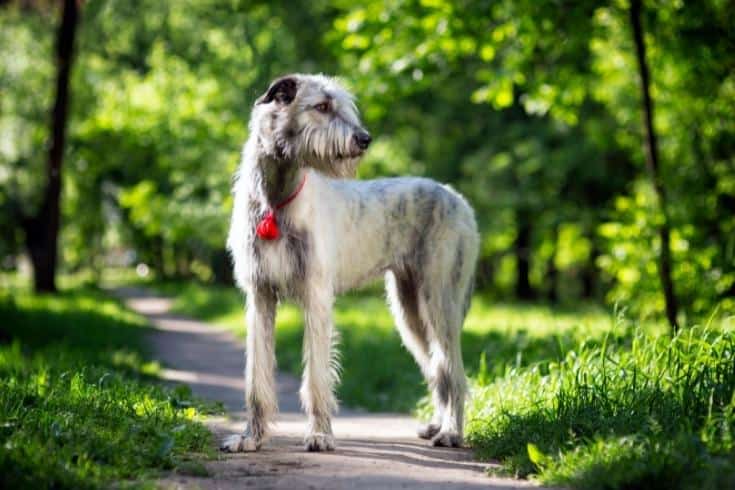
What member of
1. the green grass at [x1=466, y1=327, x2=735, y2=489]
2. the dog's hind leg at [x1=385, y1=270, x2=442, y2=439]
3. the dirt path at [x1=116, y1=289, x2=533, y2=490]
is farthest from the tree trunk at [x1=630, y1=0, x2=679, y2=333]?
the dog's hind leg at [x1=385, y1=270, x2=442, y2=439]

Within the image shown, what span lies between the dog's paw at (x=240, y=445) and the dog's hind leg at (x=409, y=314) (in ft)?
5.62

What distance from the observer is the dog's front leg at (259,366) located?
5898 millimetres

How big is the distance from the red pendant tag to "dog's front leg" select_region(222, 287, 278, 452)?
0.36 meters

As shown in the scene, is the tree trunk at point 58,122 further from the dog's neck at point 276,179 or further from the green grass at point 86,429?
the dog's neck at point 276,179

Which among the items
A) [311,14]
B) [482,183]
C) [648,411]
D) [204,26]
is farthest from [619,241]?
[204,26]

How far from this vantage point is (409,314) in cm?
721

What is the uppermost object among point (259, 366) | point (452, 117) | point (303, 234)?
point (452, 117)

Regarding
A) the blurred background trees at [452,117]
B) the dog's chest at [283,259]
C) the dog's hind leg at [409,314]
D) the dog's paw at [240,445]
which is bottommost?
the dog's paw at [240,445]

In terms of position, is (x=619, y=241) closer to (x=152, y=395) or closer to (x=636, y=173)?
(x=152, y=395)

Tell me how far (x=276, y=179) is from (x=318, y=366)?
1.23 metres

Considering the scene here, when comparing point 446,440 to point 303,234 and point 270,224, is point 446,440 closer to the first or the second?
point 303,234

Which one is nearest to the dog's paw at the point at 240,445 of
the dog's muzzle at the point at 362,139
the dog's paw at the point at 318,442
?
the dog's paw at the point at 318,442

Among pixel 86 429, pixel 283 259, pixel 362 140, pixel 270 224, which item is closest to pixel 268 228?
pixel 270 224

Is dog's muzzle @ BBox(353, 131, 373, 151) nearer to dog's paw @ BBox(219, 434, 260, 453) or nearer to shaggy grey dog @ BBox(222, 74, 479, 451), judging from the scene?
shaggy grey dog @ BBox(222, 74, 479, 451)
